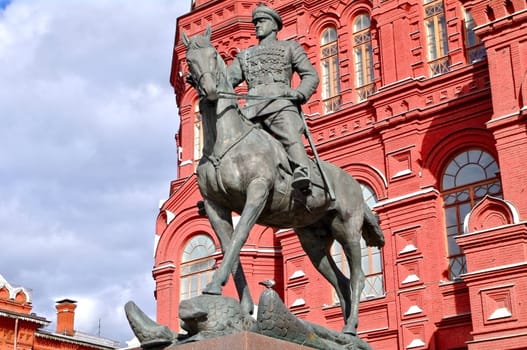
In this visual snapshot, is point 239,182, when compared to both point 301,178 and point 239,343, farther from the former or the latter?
point 239,343

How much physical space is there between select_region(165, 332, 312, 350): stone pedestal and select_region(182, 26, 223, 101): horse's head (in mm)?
2390

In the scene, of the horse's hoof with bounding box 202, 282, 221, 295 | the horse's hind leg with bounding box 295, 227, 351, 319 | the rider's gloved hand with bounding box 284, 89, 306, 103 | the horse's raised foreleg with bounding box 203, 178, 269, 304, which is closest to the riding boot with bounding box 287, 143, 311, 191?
the horse's raised foreleg with bounding box 203, 178, 269, 304

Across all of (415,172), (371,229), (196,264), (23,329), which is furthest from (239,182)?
(23,329)

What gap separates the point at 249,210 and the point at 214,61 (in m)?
1.49

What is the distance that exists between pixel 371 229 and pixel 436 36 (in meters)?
16.1

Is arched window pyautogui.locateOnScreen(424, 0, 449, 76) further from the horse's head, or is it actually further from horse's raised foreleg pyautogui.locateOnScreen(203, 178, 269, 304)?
horse's raised foreleg pyautogui.locateOnScreen(203, 178, 269, 304)

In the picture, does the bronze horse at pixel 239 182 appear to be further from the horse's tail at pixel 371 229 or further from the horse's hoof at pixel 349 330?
the horse's tail at pixel 371 229

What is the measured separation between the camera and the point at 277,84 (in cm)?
909

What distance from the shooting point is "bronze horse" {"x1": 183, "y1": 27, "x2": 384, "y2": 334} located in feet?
26.3

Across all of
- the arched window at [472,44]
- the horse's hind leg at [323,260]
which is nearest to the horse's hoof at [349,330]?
the horse's hind leg at [323,260]

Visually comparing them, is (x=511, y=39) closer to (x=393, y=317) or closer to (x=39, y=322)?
(x=393, y=317)

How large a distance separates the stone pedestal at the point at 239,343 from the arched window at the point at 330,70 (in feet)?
63.7

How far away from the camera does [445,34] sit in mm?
24516

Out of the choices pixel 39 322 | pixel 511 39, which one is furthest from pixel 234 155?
pixel 39 322
